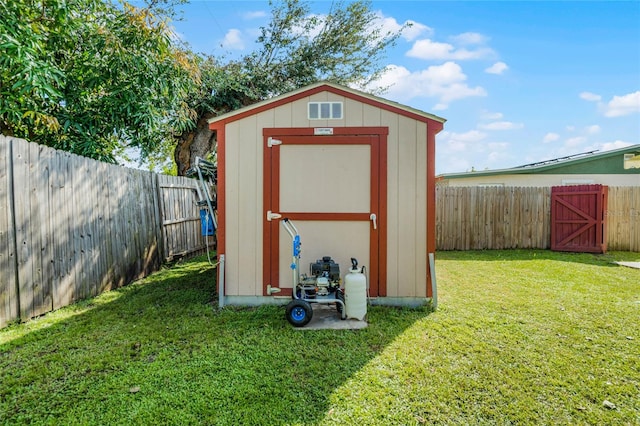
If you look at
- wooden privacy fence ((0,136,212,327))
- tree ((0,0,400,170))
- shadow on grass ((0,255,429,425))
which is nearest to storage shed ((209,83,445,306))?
shadow on grass ((0,255,429,425))

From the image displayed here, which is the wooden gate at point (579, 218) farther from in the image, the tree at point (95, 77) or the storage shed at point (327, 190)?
the tree at point (95, 77)

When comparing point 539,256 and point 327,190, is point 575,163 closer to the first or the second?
point 539,256

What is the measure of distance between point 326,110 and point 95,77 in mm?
3765

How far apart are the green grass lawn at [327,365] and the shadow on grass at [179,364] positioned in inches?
0.5

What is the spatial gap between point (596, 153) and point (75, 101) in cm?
1250

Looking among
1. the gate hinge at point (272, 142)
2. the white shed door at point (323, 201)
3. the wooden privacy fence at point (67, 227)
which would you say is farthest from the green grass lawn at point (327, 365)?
the gate hinge at point (272, 142)

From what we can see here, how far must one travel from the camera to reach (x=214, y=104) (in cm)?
914

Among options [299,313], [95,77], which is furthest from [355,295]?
[95,77]

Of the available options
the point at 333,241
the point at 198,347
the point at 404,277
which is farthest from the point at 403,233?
the point at 198,347

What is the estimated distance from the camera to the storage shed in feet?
12.7

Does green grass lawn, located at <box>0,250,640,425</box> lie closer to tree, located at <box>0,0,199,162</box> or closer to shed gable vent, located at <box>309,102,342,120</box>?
shed gable vent, located at <box>309,102,342,120</box>

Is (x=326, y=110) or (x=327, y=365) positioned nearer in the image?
(x=327, y=365)

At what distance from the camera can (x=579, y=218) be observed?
287 inches

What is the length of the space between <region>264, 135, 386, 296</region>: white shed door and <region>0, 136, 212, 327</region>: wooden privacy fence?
2.28 meters
